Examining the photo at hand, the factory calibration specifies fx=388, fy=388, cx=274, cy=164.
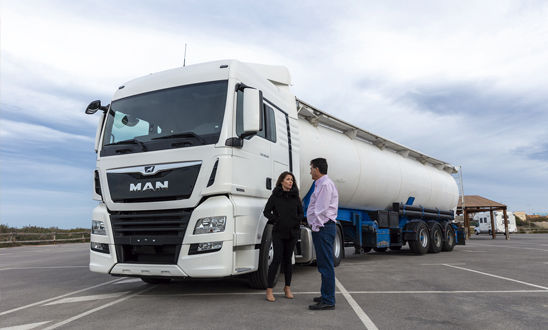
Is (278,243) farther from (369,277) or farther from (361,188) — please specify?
(361,188)

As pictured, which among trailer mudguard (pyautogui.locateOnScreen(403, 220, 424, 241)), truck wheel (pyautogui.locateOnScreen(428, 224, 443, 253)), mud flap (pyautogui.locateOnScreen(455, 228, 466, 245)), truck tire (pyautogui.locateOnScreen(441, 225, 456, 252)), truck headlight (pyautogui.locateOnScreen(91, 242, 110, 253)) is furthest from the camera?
mud flap (pyautogui.locateOnScreen(455, 228, 466, 245))

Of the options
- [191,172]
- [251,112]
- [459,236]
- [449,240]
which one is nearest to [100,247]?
[191,172]

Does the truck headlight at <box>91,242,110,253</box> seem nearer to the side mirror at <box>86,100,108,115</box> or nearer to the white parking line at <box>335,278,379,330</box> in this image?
the side mirror at <box>86,100,108,115</box>

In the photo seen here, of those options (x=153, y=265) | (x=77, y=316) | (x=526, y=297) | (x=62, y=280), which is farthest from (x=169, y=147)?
(x=526, y=297)

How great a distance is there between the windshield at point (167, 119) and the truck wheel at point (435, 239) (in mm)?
10560

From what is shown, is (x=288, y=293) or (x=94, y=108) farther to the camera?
(x=94, y=108)

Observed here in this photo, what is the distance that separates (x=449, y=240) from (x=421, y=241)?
266cm

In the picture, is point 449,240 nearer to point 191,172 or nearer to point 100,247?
point 191,172

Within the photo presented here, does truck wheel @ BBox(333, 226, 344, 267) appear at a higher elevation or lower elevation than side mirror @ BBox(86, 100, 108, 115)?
lower

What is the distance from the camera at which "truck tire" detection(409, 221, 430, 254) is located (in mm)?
12561

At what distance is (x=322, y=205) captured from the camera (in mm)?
4922

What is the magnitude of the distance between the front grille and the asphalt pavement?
2.03 ft

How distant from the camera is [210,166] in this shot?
498 centimetres

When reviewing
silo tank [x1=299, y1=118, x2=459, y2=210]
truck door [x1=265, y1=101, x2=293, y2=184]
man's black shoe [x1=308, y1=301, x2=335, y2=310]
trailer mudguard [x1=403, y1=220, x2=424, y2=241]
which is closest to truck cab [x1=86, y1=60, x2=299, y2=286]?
truck door [x1=265, y1=101, x2=293, y2=184]
